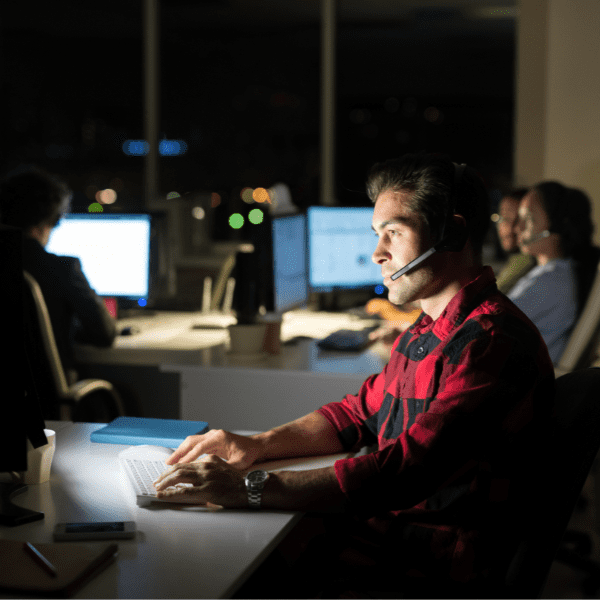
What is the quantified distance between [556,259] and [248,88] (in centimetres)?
411

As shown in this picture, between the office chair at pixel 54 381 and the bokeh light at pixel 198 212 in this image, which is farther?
the bokeh light at pixel 198 212

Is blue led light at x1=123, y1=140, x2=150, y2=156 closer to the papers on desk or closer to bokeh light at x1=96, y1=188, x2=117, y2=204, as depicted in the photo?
bokeh light at x1=96, y1=188, x2=117, y2=204

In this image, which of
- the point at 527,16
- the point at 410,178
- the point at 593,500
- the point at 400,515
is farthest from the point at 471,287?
the point at 527,16

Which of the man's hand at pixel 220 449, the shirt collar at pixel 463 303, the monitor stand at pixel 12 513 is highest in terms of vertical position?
the shirt collar at pixel 463 303

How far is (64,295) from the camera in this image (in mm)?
2760

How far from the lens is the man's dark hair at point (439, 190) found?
1447 millimetres

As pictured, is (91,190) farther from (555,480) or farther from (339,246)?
(555,480)

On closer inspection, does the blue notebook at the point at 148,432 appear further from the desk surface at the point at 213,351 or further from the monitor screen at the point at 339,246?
the monitor screen at the point at 339,246

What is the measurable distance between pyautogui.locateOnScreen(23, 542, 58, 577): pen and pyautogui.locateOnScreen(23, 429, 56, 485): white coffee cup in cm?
33

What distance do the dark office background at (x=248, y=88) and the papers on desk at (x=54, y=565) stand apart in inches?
185

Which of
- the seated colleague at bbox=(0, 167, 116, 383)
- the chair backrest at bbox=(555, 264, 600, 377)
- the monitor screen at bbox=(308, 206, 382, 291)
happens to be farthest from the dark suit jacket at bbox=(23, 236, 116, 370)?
the chair backrest at bbox=(555, 264, 600, 377)

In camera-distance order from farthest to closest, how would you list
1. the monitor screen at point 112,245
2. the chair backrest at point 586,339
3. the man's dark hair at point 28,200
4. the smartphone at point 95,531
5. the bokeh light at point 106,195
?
the bokeh light at point 106,195, the monitor screen at point 112,245, the man's dark hair at point 28,200, the chair backrest at point 586,339, the smartphone at point 95,531

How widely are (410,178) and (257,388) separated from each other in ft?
4.32

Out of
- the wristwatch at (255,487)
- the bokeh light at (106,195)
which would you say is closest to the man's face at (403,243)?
the wristwatch at (255,487)
